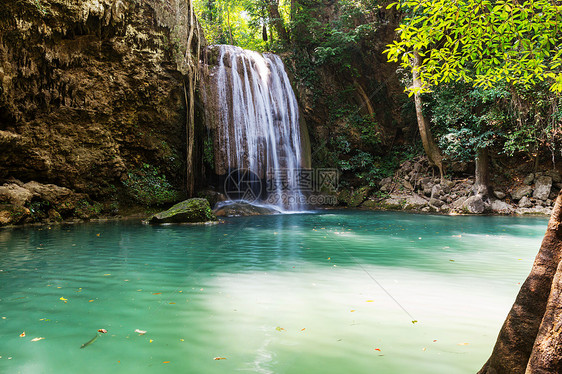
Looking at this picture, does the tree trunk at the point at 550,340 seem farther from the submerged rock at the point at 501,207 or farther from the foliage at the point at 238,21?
the foliage at the point at 238,21

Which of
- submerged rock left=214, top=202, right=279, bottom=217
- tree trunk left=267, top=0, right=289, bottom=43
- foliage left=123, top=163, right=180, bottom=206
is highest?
tree trunk left=267, top=0, right=289, bottom=43

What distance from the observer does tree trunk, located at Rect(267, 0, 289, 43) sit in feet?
62.2

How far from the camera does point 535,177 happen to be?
42.6 ft

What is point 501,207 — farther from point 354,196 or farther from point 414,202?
point 354,196

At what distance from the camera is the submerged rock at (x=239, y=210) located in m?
12.3

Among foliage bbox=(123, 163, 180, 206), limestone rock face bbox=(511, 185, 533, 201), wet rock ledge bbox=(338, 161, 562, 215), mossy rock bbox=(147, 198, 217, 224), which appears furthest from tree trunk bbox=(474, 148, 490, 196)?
foliage bbox=(123, 163, 180, 206)

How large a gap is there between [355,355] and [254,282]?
6.07 feet

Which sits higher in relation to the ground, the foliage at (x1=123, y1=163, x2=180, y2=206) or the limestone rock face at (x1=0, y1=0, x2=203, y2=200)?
the limestone rock face at (x1=0, y1=0, x2=203, y2=200)

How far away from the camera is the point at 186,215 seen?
9570 millimetres

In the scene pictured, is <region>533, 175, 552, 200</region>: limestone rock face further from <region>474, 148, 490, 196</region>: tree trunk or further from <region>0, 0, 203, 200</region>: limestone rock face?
<region>0, 0, 203, 200</region>: limestone rock face

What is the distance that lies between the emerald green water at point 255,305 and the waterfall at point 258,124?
8.50m

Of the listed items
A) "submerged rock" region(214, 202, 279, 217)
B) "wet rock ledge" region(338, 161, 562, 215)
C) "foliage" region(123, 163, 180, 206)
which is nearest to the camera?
"foliage" region(123, 163, 180, 206)

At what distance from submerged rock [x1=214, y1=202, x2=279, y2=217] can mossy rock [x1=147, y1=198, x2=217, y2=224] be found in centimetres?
232

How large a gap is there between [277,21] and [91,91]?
12.1 m
